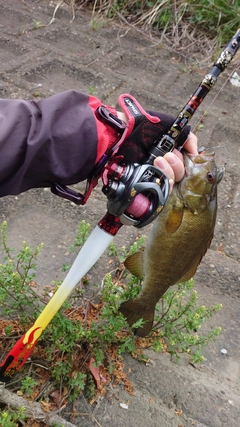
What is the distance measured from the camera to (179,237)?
1904 millimetres

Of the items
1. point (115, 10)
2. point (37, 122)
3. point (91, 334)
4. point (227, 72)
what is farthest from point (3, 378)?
point (115, 10)

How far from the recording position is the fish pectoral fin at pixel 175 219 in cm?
192

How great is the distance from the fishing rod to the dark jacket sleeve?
0.06 meters

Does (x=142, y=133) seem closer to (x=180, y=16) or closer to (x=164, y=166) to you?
(x=164, y=166)

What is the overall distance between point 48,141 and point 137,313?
31.7 inches

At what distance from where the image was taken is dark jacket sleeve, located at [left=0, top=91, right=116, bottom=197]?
169 cm

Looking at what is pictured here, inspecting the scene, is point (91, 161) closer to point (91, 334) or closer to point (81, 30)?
point (91, 334)

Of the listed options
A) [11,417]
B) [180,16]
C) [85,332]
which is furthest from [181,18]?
[11,417]

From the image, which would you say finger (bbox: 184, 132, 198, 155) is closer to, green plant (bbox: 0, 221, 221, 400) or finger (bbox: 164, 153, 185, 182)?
finger (bbox: 164, 153, 185, 182)

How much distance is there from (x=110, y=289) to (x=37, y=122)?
2.49 feet

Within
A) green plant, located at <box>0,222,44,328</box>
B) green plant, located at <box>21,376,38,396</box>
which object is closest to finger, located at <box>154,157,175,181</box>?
green plant, located at <box>0,222,44,328</box>

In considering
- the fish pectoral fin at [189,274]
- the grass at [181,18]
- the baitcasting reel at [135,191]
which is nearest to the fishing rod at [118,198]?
the baitcasting reel at [135,191]

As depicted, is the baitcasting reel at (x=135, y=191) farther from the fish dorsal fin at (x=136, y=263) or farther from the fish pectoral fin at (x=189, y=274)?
the fish pectoral fin at (x=189, y=274)

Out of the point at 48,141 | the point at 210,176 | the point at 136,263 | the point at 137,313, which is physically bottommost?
the point at 137,313
